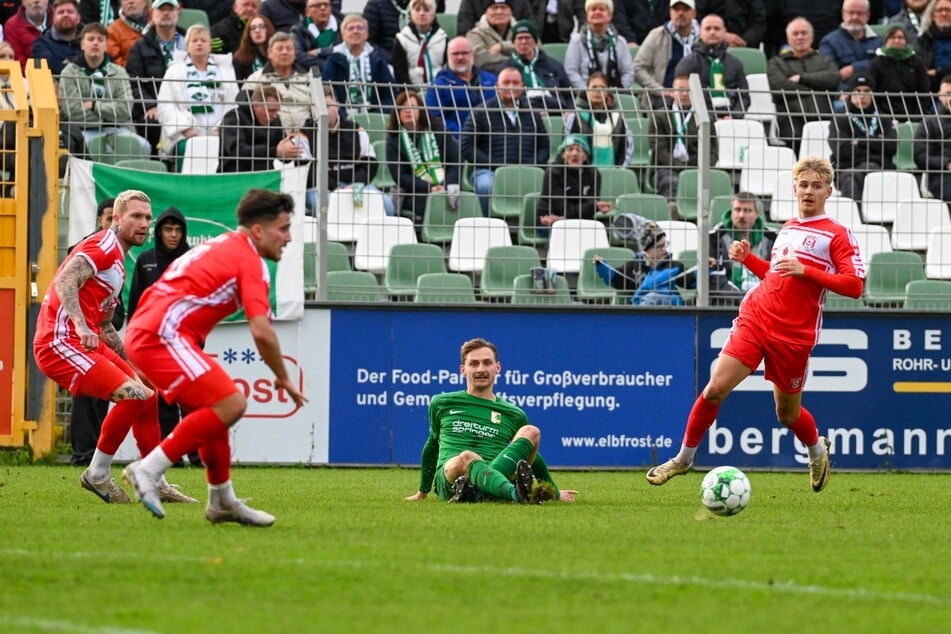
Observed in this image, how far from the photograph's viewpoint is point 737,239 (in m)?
16.1

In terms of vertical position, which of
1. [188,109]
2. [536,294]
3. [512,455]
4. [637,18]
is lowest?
[512,455]

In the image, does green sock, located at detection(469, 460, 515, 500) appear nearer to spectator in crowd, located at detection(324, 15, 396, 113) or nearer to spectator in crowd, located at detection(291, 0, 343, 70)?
spectator in crowd, located at detection(324, 15, 396, 113)

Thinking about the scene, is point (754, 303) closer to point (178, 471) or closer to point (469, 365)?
point (469, 365)

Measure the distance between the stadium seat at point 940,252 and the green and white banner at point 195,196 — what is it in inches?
246

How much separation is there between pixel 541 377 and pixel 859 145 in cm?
400

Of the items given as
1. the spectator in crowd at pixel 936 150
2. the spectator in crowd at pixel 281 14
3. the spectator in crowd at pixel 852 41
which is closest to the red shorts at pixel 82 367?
the spectator in crowd at pixel 936 150

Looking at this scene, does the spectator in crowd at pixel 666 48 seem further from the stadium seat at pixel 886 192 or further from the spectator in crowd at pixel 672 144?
the stadium seat at pixel 886 192

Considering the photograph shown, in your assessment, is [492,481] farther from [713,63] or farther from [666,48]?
[666,48]

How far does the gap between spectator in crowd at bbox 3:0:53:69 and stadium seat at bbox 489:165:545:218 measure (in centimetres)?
622

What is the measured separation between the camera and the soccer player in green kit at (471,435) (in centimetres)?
1074

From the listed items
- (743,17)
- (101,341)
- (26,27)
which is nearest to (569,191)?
(101,341)

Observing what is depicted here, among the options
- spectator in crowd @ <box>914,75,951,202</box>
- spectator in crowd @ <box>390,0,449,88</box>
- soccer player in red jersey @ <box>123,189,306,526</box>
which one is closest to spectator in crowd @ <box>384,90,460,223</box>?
spectator in crowd @ <box>390,0,449,88</box>

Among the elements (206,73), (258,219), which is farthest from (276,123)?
(258,219)

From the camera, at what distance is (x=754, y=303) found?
11.6 meters
